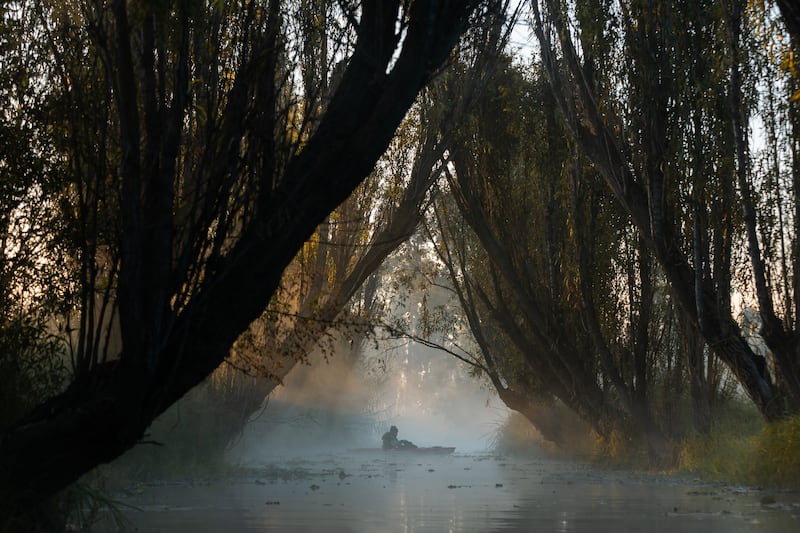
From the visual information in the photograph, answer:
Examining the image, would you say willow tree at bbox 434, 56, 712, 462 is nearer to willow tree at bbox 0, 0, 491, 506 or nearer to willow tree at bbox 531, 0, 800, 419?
willow tree at bbox 531, 0, 800, 419

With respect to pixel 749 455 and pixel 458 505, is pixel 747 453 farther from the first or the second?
pixel 458 505

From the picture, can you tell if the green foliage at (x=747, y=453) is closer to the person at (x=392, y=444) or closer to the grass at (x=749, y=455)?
the grass at (x=749, y=455)

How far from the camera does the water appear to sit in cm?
830

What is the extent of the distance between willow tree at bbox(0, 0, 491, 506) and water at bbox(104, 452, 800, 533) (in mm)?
2778

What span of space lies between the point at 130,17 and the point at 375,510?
6.07 m

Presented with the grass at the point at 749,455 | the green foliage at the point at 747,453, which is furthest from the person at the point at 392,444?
the grass at the point at 749,455

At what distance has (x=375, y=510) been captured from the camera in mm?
10023

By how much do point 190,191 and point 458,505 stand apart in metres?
5.96

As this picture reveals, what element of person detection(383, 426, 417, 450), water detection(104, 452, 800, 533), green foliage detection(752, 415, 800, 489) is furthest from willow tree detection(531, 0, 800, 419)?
person detection(383, 426, 417, 450)

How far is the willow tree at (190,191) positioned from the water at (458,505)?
2778mm

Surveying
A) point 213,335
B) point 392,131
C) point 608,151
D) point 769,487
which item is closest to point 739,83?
point 608,151

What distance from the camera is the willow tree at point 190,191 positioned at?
5371 mm

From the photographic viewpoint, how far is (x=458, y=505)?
10.6 meters

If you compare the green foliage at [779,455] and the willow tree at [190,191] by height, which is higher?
the willow tree at [190,191]
